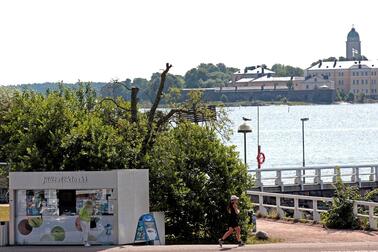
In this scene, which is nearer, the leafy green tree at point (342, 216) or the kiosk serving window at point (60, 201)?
the kiosk serving window at point (60, 201)

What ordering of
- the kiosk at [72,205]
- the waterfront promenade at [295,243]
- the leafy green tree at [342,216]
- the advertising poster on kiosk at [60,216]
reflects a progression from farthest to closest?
the leafy green tree at [342,216]
the advertising poster on kiosk at [60,216]
the kiosk at [72,205]
the waterfront promenade at [295,243]

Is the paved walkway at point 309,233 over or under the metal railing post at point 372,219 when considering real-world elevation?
under

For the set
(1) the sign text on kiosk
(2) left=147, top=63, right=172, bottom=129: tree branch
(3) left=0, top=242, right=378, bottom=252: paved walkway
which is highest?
(2) left=147, top=63, right=172, bottom=129: tree branch

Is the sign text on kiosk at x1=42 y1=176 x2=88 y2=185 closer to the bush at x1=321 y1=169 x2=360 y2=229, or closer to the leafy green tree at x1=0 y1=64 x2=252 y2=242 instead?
the leafy green tree at x1=0 y1=64 x2=252 y2=242

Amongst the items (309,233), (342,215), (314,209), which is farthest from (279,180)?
(309,233)

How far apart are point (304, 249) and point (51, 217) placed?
19.1 feet

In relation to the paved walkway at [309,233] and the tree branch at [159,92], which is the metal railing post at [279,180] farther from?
the tree branch at [159,92]

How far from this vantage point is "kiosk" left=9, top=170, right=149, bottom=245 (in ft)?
77.8

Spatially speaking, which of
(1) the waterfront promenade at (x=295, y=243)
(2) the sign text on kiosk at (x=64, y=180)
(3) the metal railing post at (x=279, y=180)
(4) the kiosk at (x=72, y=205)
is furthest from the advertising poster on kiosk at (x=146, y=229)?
(3) the metal railing post at (x=279, y=180)

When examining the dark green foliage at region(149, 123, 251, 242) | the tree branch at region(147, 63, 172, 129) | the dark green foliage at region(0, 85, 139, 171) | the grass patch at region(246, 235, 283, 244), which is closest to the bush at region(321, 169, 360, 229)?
the grass patch at region(246, 235, 283, 244)

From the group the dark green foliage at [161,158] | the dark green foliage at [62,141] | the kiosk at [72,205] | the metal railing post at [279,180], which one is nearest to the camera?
the kiosk at [72,205]

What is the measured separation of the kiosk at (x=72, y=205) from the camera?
77.8ft

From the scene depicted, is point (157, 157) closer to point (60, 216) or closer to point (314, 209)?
point (60, 216)

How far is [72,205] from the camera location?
78.8 ft
